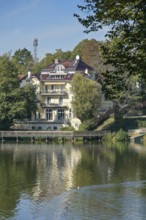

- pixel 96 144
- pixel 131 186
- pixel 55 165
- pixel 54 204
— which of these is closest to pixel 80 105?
pixel 96 144

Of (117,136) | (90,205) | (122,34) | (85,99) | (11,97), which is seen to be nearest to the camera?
(122,34)

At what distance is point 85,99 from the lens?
8144 cm

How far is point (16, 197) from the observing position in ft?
105

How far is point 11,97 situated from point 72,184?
46.5 m

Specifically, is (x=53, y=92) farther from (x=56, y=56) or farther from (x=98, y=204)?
(x=98, y=204)

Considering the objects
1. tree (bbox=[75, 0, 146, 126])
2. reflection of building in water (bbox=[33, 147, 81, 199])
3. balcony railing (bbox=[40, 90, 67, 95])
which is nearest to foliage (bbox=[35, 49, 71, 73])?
balcony railing (bbox=[40, 90, 67, 95])

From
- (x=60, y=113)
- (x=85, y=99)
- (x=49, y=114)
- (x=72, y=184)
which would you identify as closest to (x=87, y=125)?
(x=85, y=99)

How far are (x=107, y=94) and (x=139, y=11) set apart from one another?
4.72 metres

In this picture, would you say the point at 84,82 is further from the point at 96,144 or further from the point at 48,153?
the point at 48,153

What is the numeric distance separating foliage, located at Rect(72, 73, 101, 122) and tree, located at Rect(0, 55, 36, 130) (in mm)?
8136

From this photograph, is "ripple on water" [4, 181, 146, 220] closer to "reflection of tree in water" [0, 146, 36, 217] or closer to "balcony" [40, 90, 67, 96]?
"reflection of tree in water" [0, 146, 36, 217]

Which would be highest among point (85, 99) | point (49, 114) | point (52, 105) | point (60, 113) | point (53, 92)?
point (53, 92)

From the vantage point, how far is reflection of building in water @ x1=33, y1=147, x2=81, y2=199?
3463 centimetres

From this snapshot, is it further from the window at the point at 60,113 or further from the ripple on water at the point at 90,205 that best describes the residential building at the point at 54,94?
the ripple on water at the point at 90,205
